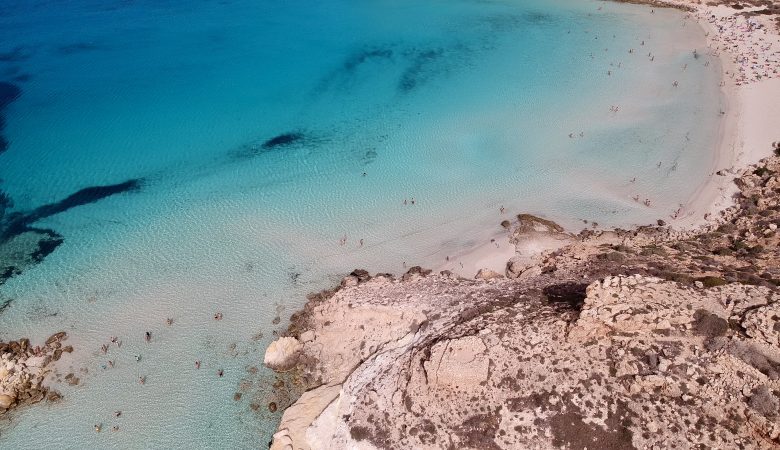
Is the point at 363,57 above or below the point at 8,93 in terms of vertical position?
above

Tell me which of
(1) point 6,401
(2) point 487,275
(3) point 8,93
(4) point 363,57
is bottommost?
(1) point 6,401

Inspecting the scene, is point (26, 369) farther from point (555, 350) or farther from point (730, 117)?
point (730, 117)

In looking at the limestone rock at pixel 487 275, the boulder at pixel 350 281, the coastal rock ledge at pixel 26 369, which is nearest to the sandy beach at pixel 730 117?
the limestone rock at pixel 487 275

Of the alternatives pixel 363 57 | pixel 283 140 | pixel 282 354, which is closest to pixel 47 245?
pixel 283 140

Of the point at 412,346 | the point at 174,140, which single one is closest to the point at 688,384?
the point at 412,346

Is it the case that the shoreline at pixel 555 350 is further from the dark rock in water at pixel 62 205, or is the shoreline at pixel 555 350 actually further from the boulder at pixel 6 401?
the dark rock in water at pixel 62 205

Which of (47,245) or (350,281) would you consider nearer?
(350,281)
